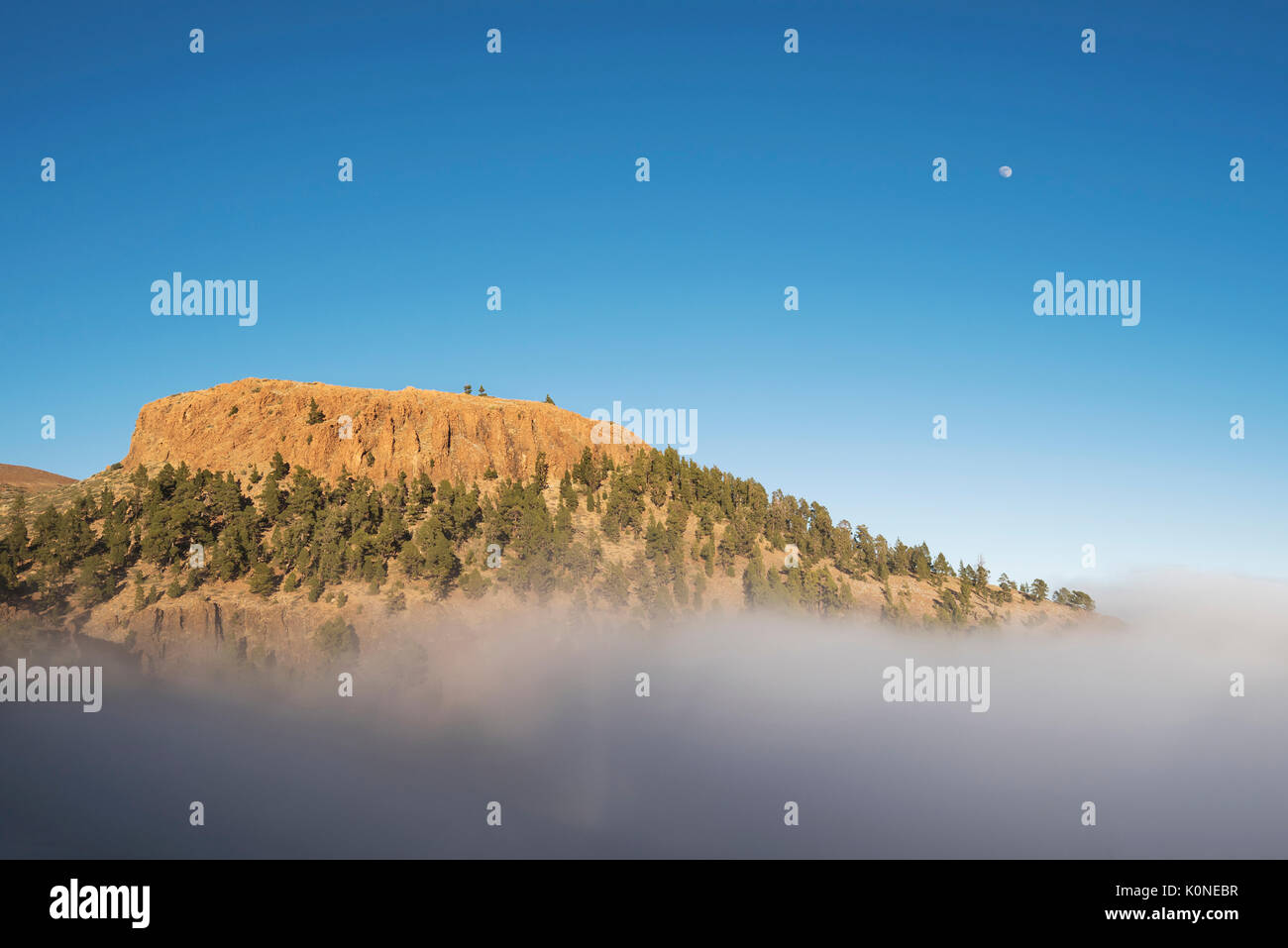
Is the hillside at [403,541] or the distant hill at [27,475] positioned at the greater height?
the distant hill at [27,475]

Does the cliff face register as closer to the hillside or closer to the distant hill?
the hillside

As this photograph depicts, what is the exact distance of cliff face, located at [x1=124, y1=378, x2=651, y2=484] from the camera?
304 feet

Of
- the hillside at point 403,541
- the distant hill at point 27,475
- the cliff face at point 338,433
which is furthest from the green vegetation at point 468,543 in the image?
the distant hill at point 27,475

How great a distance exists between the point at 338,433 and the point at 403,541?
85.7 feet

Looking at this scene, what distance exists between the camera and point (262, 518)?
82.7 meters

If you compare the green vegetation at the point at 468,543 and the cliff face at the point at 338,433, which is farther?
the cliff face at the point at 338,433

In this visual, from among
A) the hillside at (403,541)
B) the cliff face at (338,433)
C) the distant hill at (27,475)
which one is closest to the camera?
the hillside at (403,541)

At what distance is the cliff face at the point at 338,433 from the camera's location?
92750 millimetres

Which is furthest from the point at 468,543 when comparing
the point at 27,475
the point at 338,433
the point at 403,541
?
the point at 27,475

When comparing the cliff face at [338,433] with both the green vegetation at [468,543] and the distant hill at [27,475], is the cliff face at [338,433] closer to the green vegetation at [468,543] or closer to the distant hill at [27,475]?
the green vegetation at [468,543]

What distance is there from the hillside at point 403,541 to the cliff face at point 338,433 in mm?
357

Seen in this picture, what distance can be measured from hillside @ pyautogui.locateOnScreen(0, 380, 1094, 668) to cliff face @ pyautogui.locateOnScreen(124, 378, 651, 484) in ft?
1.17

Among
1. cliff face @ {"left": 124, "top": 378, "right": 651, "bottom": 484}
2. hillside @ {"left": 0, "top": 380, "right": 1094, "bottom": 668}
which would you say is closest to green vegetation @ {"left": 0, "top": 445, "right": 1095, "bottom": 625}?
hillside @ {"left": 0, "top": 380, "right": 1094, "bottom": 668}

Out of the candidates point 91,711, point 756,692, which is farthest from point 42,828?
point 756,692
